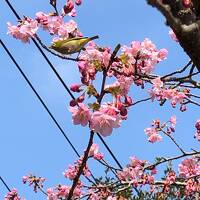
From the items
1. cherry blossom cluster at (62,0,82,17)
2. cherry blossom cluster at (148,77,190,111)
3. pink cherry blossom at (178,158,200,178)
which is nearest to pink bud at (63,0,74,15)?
cherry blossom cluster at (62,0,82,17)

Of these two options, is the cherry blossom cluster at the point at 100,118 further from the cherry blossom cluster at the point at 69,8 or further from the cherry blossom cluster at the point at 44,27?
the cherry blossom cluster at the point at 69,8

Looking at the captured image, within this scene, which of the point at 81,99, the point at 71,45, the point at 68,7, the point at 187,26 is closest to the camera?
the point at 187,26

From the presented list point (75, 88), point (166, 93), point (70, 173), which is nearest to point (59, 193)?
point (70, 173)

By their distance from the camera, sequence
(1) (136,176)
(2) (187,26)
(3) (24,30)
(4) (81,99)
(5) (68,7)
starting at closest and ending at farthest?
(2) (187,26) < (4) (81,99) < (3) (24,30) < (5) (68,7) < (1) (136,176)

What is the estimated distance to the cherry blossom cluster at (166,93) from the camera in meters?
3.95

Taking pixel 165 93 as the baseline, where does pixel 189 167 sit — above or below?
above

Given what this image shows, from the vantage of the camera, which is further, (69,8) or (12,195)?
(12,195)

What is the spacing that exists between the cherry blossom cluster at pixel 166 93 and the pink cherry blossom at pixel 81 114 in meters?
1.07

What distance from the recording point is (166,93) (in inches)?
181

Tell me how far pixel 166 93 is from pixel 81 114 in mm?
1954

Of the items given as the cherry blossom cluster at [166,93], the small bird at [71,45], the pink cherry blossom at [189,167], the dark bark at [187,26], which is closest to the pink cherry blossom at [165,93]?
the cherry blossom cluster at [166,93]

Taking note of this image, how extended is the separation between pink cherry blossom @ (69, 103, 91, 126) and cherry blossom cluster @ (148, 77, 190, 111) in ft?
3.52

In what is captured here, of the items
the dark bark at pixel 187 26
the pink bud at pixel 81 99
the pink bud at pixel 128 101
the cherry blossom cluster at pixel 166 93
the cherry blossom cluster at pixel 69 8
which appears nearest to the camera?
the dark bark at pixel 187 26

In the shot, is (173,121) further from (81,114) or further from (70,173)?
(81,114)
